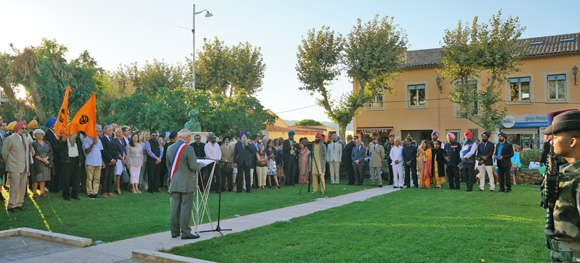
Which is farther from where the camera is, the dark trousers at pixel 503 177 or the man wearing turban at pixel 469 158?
the man wearing turban at pixel 469 158

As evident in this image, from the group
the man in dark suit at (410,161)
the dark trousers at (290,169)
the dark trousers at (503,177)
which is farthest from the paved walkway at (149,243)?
the dark trousers at (290,169)

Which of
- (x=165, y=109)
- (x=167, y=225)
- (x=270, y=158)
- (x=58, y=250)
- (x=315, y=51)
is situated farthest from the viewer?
(x=315, y=51)

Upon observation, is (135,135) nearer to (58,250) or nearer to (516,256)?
(58,250)

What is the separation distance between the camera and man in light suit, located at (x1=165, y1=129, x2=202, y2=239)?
25.0 ft

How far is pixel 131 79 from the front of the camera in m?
53.6

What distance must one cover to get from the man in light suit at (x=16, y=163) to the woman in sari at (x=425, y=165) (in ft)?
42.4

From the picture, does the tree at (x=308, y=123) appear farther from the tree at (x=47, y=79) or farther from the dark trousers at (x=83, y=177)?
the dark trousers at (x=83, y=177)

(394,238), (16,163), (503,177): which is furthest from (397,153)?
Result: (16,163)

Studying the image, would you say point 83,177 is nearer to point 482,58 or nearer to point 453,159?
point 453,159

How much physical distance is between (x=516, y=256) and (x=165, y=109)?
22.0 metres

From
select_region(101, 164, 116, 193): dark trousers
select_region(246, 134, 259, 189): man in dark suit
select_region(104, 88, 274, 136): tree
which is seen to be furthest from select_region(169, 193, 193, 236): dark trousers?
select_region(104, 88, 274, 136): tree

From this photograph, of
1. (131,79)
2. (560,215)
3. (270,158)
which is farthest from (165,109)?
(131,79)

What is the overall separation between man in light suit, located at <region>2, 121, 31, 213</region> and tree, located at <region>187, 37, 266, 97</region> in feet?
96.6

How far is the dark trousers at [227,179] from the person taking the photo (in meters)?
16.1
